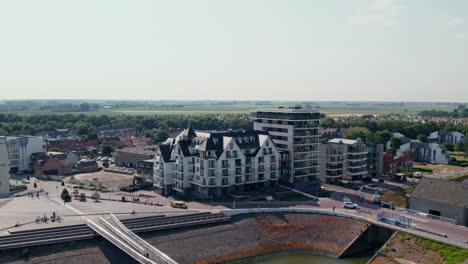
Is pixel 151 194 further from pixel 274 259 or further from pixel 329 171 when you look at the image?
pixel 329 171

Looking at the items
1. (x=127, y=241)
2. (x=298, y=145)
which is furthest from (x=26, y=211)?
(x=298, y=145)

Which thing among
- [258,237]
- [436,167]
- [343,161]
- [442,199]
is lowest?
[258,237]

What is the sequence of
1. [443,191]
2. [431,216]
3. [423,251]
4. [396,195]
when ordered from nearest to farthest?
[423,251], [431,216], [443,191], [396,195]

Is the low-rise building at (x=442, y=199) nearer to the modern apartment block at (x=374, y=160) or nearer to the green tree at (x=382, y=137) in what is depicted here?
the modern apartment block at (x=374, y=160)

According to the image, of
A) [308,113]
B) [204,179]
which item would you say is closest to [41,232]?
[204,179]

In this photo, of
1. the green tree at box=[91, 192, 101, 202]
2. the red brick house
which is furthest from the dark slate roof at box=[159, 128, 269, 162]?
the red brick house

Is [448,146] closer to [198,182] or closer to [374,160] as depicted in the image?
[374,160]
